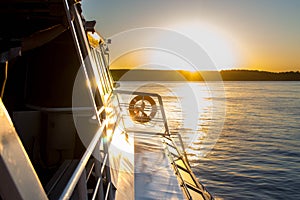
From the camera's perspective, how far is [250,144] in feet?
65.9

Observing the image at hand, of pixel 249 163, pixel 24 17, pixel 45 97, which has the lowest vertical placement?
pixel 249 163

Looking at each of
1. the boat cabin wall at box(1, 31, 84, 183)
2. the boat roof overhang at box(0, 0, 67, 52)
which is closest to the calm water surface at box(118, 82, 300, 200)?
the boat cabin wall at box(1, 31, 84, 183)

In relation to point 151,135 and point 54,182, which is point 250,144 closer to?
point 151,135

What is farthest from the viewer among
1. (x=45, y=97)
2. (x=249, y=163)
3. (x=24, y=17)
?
(x=249, y=163)

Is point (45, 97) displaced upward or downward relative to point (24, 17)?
downward

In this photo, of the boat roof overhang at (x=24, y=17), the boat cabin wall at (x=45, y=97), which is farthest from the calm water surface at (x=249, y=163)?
the boat roof overhang at (x=24, y=17)

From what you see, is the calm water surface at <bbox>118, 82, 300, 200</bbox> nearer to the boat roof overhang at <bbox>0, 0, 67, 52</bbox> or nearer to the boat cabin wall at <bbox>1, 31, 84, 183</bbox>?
the boat cabin wall at <bbox>1, 31, 84, 183</bbox>

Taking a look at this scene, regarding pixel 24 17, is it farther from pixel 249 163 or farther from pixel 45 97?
pixel 249 163

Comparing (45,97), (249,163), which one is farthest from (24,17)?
(249,163)

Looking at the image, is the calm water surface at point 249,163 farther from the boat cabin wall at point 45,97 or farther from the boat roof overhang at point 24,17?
the boat roof overhang at point 24,17

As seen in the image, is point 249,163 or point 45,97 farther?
point 249,163

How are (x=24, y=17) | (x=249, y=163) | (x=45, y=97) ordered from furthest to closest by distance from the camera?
(x=249, y=163)
(x=45, y=97)
(x=24, y=17)

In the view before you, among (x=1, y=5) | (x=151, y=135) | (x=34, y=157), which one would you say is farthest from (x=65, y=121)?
(x=151, y=135)

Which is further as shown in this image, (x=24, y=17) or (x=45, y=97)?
(x=45, y=97)
